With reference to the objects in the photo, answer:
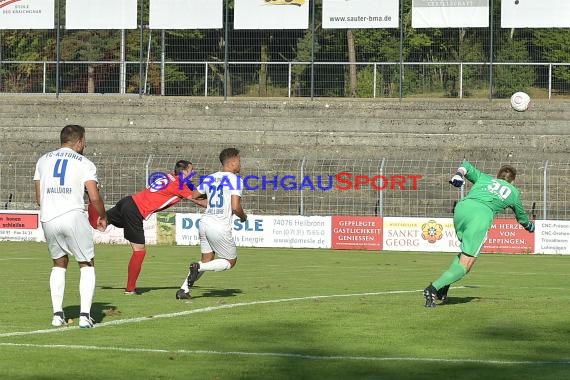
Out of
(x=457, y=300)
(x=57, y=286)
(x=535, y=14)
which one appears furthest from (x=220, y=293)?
(x=535, y=14)

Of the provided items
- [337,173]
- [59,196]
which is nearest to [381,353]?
[59,196]

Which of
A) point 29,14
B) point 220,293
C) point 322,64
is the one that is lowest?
point 220,293

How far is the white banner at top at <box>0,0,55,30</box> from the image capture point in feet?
145

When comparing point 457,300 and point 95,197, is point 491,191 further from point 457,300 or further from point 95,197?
point 95,197

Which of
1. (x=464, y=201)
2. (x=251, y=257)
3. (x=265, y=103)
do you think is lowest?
(x=251, y=257)

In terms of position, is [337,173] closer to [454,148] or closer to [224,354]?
[454,148]

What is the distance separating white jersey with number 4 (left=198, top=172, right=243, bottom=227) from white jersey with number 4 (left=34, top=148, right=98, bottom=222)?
10.9 feet

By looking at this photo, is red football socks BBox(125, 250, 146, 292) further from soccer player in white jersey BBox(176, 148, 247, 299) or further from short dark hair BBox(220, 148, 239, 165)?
short dark hair BBox(220, 148, 239, 165)

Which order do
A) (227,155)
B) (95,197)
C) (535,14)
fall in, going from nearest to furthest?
(95,197) → (227,155) → (535,14)

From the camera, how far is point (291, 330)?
39.8 ft

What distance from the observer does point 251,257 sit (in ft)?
91.9

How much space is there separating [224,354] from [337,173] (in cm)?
2437

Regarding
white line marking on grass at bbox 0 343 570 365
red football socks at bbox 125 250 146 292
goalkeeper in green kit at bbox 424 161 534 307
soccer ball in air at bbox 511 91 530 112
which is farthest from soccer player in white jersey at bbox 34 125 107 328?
soccer ball in air at bbox 511 91 530 112

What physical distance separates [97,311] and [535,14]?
96.9ft
